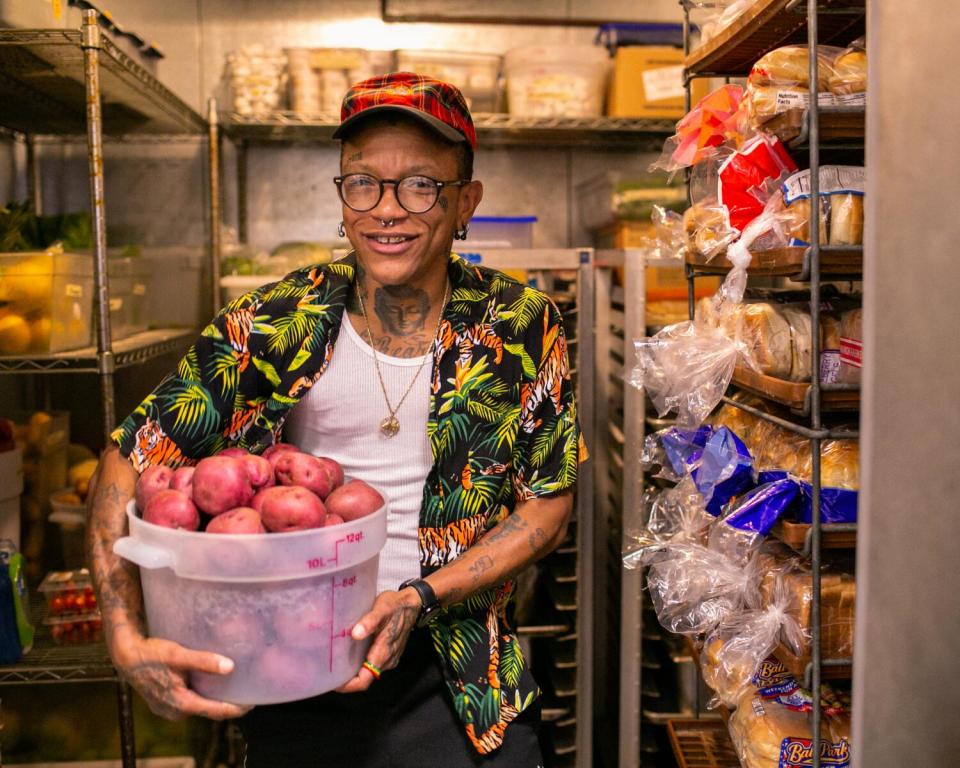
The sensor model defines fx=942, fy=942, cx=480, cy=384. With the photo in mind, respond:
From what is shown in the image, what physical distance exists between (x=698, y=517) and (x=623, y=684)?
1.13 metres

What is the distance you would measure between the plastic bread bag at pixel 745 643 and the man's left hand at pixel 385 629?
0.55 meters

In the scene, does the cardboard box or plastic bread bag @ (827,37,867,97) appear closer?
plastic bread bag @ (827,37,867,97)

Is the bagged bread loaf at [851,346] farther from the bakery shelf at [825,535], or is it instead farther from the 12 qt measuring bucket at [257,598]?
the 12 qt measuring bucket at [257,598]

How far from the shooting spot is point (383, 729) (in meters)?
1.61

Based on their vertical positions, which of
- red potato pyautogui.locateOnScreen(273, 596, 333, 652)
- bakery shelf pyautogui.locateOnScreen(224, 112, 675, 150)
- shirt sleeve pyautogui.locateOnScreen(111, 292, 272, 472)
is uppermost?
bakery shelf pyautogui.locateOnScreen(224, 112, 675, 150)

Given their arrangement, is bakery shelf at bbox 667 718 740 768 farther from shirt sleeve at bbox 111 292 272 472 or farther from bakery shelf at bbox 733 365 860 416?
shirt sleeve at bbox 111 292 272 472

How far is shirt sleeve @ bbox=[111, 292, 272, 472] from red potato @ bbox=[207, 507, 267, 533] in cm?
40

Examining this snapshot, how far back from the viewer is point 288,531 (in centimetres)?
119

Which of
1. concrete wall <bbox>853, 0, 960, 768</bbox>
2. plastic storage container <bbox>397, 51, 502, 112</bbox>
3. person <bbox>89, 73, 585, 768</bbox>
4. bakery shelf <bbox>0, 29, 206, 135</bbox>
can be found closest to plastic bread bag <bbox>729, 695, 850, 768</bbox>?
person <bbox>89, 73, 585, 768</bbox>

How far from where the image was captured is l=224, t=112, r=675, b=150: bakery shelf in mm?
3166

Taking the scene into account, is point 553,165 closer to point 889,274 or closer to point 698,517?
point 698,517

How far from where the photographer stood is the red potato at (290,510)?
3.92 ft

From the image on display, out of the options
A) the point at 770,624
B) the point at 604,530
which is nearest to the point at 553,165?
the point at 604,530

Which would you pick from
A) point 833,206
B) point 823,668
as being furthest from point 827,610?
point 833,206
